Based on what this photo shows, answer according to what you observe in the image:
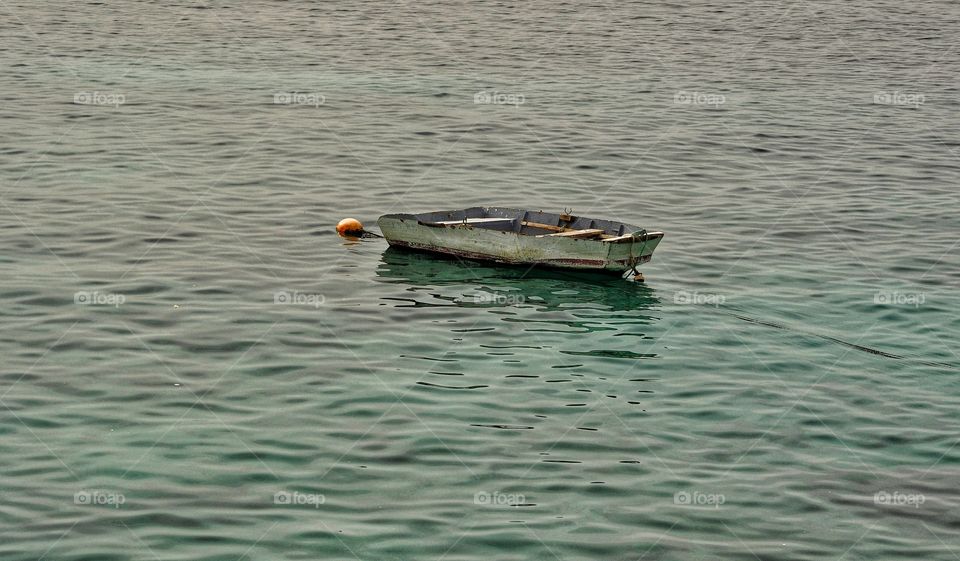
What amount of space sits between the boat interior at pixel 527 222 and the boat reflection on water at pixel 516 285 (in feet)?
2.52

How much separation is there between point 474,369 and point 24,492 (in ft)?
23.6

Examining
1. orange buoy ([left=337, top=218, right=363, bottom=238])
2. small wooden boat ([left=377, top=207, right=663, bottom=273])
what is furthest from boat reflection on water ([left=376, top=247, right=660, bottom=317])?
orange buoy ([left=337, top=218, right=363, bottom=238])

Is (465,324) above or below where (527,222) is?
below

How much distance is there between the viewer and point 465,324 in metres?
23.0

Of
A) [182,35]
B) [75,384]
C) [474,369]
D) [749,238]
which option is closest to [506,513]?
[474,369]

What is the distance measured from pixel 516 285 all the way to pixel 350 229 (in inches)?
186

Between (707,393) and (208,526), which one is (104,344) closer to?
(208,526)

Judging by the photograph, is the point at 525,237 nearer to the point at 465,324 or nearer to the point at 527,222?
the point at 527,222

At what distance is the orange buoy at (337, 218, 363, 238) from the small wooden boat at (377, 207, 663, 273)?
1.41 m

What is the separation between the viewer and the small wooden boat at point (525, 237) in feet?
82.2

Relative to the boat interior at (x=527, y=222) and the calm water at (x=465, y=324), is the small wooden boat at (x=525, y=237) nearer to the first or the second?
the boat interior at (x=527, y=222)

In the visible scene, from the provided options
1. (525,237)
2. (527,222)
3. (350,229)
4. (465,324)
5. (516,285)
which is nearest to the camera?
(465,324)

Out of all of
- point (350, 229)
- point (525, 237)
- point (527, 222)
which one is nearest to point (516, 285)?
point (525, 237)

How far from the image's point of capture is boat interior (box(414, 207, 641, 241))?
26.0 meters
